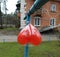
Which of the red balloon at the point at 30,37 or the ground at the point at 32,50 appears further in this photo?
the ground at the point at 32,50

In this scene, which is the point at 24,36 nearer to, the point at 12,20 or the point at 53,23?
the point at 53,23

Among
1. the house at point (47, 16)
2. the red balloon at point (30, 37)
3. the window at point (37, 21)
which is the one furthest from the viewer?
the window at point (37, 21)

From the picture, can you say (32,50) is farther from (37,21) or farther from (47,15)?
(37,21)

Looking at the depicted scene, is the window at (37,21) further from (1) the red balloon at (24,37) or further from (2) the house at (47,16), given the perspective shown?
(1) the red balloon at (24,37)

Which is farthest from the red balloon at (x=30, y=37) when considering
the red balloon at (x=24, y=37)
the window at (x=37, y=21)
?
the window at (x=37, y=21)

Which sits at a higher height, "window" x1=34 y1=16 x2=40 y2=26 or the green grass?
"window" x1=34 y1=16 x2=40 y2=26

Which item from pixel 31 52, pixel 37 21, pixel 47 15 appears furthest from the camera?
pixel 37 21

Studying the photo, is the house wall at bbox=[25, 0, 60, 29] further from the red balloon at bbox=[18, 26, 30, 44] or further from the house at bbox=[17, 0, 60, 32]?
the red balloon at bbox=[18, 26, 30, 44]

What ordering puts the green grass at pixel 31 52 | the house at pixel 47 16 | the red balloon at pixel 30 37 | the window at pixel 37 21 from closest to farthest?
the red balloon at pixel 30 37 < the green grass at pixel 31 52 < the house at pixel 47 16 < the window at pixel 37 21

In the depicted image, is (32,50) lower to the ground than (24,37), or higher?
lower

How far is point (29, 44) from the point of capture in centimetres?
126

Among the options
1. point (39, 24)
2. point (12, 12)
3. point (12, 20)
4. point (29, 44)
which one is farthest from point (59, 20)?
point (29, 44)

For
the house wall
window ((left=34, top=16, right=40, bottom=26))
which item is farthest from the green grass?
window ((left=34, top=16, right=40, bottom=26))

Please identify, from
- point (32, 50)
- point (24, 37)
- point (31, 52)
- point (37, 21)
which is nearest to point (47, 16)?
point (37, 21)
